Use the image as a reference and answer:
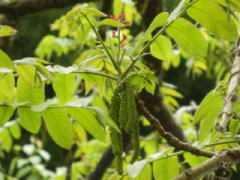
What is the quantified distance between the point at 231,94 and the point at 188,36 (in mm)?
222

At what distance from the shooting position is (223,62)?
96.3 inches

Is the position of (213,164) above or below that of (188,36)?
below

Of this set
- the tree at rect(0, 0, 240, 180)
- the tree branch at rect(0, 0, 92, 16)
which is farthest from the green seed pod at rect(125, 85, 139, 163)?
the tree branch at rect(0, 0, 92, 16)

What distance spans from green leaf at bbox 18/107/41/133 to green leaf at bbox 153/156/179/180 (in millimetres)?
228

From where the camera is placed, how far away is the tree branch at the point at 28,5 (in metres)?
1.86

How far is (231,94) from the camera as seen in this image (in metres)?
0.75

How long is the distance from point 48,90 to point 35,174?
2.32m

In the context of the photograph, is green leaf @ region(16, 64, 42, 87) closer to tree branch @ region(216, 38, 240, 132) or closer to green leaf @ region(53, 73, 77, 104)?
green leaf @ region(53, 73, 77, 104)

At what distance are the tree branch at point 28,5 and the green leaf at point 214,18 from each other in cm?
99

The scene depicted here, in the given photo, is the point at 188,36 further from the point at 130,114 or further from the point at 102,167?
the point at 102,167

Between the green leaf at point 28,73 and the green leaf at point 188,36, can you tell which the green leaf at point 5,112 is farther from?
the green leaf at point 188,36

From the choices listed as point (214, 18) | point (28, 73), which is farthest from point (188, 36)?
point (28, 73)

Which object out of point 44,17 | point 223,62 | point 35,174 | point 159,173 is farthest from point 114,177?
point 44,17

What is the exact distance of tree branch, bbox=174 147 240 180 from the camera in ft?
2.52
